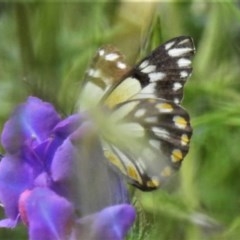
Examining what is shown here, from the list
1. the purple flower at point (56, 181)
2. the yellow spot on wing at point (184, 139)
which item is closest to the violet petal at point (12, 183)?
the purple flower at point (56, 181)

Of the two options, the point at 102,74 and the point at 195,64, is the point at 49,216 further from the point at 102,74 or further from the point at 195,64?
the point at 195,64

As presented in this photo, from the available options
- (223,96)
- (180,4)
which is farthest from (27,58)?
(180,4)

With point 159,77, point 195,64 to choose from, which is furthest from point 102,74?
point 195,64

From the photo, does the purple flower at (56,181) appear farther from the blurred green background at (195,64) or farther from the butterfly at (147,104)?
the blurred green background at (195,64)

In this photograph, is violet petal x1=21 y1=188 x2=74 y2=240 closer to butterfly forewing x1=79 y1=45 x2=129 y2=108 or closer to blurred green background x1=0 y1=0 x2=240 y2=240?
butterfly forewing x1=79 y1=45 x2=129 y2=108

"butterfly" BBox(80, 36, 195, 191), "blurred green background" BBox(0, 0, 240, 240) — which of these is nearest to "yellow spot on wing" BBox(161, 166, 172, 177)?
"butterfly" BBox(80, 36, 195, 191)

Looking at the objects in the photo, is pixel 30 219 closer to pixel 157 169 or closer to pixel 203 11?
pixel 157 169

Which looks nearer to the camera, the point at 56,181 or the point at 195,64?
the point at 56,181
